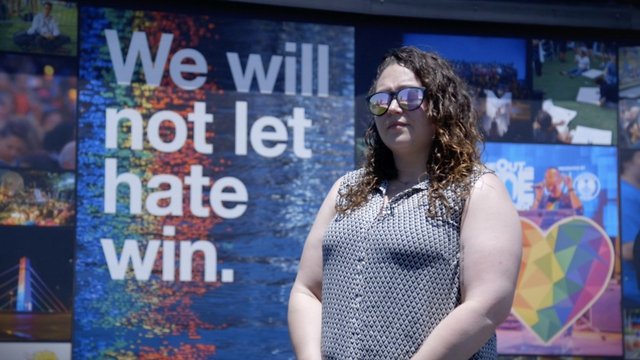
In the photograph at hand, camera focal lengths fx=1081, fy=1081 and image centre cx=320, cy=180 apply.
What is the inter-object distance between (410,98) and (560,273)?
2.87 m

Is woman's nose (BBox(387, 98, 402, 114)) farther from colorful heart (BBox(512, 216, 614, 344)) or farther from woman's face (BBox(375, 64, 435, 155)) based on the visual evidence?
colorful heart (BBox(512, 216, 614, 344))

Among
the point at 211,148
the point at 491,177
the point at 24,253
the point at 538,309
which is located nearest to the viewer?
the point at 491,177

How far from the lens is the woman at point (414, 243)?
2.33 metres

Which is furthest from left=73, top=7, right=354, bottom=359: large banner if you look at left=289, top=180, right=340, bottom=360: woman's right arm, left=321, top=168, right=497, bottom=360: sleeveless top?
left=321, top=168, right=497, bottom=360: sleeveless top

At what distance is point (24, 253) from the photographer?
4.49 m

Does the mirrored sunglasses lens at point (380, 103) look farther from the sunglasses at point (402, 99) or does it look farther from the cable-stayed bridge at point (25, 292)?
the cable-stayed bridge at point (25, 292)

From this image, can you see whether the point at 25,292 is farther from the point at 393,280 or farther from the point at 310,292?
the point at 393,280

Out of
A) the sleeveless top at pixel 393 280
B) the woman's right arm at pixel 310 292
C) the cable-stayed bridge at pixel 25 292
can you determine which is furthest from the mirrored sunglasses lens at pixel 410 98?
the cable-stayed bridge at pixel 25 292

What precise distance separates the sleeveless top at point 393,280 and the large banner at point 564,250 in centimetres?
275

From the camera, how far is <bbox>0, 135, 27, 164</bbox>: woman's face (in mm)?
4492

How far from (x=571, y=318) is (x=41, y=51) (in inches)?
108

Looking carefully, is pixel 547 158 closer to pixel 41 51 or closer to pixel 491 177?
pixel 41 51

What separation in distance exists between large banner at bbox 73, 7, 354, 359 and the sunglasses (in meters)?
2.31

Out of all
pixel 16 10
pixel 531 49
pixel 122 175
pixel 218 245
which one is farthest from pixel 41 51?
pixel 531 49
